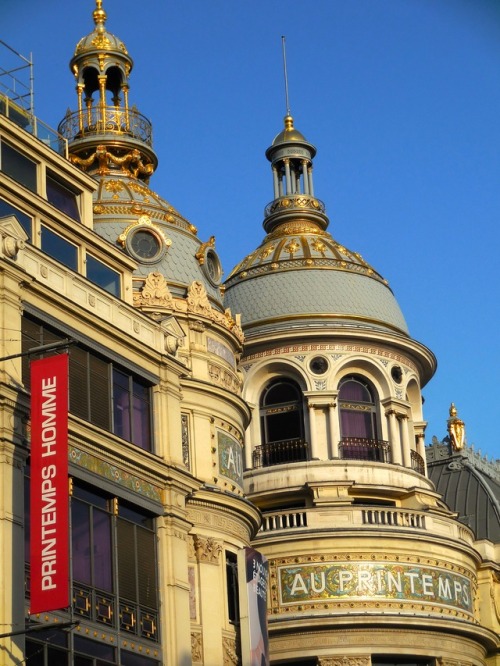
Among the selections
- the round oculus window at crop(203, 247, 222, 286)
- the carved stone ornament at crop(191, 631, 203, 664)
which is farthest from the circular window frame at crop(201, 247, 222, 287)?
the carved stone ornament at crop(191, 631, 203, 664)

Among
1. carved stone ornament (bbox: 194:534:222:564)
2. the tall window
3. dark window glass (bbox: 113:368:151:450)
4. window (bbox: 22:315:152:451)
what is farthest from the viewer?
the tall window

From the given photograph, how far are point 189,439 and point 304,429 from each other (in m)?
17.6

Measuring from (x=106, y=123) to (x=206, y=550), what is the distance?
17595 mm

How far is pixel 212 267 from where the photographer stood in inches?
2421

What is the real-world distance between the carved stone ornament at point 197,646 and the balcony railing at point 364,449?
69.2 feet

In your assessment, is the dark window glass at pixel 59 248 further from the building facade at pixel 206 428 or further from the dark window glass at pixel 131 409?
the dark window glass at pixel 131 409

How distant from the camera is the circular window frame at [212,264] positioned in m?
60.8

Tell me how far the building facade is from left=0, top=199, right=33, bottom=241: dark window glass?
0.21ft

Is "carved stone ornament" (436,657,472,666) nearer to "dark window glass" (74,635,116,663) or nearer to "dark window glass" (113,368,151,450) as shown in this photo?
"dark window glass" (113,368,151,450)

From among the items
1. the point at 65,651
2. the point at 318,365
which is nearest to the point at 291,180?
the point at 318,365

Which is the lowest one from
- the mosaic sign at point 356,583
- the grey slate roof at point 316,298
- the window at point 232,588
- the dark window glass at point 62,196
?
the window at point 232,588

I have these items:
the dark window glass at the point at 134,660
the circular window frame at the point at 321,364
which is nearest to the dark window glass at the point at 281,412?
the circular window frame at the point at 321,364

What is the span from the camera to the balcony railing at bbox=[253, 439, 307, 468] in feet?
240

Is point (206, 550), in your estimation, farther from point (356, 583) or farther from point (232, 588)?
point (356, 583)
